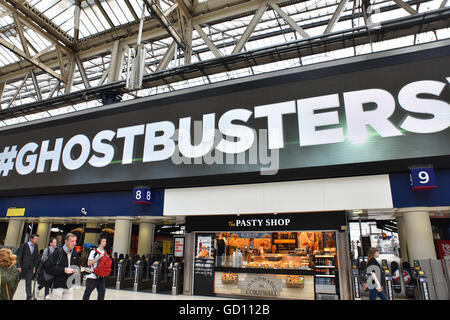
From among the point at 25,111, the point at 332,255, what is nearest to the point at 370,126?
the point at 332,255

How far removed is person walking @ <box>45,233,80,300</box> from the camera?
16.0 ft

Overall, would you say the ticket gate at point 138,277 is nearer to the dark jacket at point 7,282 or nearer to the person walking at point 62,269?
the person walking at point 62,269

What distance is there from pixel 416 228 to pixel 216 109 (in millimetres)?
6259

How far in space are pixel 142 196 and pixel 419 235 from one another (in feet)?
25.7

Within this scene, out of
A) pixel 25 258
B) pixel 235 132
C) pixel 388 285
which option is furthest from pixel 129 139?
pixel 388 285

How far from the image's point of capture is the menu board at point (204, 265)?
9.46m

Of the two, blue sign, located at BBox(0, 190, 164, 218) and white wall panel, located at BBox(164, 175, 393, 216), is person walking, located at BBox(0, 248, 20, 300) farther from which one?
blue sign, located at BBox(0, 190, 164, 218)

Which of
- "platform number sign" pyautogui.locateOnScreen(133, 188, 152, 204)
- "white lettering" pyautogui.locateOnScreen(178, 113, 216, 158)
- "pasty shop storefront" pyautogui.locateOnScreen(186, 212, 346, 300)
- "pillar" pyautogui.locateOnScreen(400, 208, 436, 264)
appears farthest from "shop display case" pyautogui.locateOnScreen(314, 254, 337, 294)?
"platform number sign" pyautogui.locateOnScreen(133, 188, 152, 204)

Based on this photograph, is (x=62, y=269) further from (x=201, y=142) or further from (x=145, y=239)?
(x=145, y=239)

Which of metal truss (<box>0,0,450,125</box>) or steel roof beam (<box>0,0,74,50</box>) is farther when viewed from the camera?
steel roof beam (<box>0,0,74,50</box>)

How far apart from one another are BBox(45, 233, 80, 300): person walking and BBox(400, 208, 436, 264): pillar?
751cm

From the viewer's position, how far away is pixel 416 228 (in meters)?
7.66

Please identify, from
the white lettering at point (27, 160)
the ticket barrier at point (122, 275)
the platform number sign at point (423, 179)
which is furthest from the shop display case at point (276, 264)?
the white lettering at point (27, 160)

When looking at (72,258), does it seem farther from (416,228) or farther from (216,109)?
(416,228)
